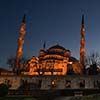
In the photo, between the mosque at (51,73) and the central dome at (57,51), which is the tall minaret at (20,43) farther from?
the central dome at (57,51)

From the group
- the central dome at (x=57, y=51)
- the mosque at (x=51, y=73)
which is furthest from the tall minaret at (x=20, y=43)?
the central dome at (x=57, y=51)

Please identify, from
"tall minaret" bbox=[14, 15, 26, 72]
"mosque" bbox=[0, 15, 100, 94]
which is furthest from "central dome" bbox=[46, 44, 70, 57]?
"tall minaret" bbox=[14, 15, 26, 72]

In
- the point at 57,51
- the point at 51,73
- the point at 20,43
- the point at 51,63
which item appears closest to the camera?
the point at 51,73

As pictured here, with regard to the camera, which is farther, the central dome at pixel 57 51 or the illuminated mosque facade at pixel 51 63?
the central dome at pixel 57 51

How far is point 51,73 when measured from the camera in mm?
56875

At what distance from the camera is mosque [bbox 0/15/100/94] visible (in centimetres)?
4041

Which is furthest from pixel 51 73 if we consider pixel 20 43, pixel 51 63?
pixel 20 43

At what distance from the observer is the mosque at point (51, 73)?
40.4 metres

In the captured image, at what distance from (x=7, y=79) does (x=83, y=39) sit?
27.4 m

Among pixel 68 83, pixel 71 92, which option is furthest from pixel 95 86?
pixel 71 92

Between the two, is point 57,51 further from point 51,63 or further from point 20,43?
point 20,43

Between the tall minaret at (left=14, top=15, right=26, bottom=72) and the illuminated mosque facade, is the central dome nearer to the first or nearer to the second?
the illuminated mosque facade

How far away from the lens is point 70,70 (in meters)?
61.9

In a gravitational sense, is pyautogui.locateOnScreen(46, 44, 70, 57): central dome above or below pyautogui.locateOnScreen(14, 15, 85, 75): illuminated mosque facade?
above
